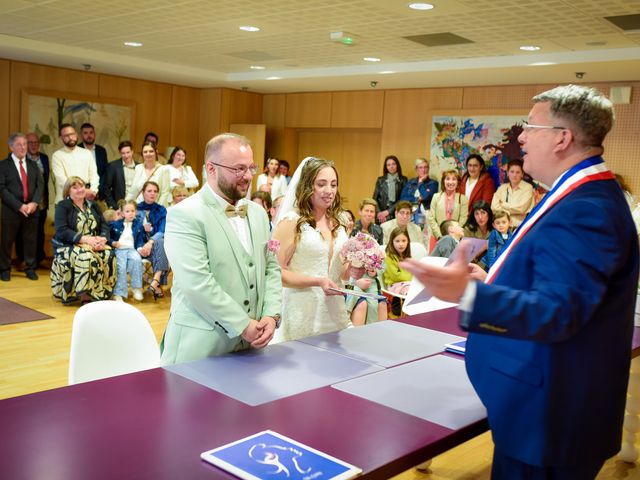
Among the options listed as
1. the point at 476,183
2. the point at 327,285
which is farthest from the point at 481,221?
the point at 327,285

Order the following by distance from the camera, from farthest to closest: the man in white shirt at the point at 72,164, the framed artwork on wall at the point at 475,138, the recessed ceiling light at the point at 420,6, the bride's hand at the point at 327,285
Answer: the framed artwork on wall at the point at 475,138
the man in white shirt at the point at 72,164
the recessed ceiling light at the point at 420,6
the bride's hand at the point at 327,285

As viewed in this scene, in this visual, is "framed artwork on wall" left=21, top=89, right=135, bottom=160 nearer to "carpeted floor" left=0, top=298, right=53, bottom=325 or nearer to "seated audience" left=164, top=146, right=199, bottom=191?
"seated audience" left=164, top=146, right=199, bottom=191

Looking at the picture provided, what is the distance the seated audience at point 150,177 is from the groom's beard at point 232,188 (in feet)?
20.0

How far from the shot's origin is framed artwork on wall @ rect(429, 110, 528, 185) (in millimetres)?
9008

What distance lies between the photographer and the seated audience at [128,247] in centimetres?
708

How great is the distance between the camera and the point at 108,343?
8.70ft

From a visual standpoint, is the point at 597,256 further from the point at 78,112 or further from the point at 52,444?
the point at 78,112

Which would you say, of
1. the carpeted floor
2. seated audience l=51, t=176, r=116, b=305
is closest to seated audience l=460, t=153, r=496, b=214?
seated audience l=51, t=176, r=116, b=305

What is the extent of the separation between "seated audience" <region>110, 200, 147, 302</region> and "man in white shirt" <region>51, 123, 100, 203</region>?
109cm

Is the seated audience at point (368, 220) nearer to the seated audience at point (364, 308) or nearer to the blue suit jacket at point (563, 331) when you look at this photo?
the seated audience at point (364, 308)

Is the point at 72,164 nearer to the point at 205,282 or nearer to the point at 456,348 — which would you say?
the point at 205,282

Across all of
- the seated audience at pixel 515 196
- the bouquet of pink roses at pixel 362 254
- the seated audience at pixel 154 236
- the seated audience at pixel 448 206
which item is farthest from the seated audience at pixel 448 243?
the bouquet of pink roses at pixel 362 254

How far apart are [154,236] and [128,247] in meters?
0.33

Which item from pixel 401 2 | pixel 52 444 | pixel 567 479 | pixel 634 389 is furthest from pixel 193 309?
pixel 401 2
